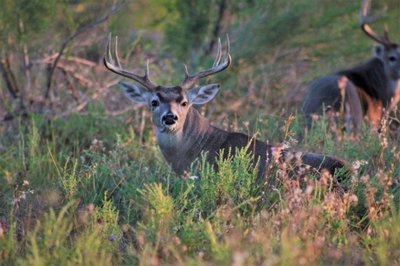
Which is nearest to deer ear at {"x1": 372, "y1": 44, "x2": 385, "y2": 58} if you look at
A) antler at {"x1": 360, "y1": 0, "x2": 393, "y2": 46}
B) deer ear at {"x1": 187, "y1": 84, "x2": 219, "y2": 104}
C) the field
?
antler at {"x1": 360, "y1": 0, "x2": 393, "y2": 46}

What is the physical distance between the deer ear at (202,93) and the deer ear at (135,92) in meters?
0.45

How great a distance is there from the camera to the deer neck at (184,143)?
307 inches

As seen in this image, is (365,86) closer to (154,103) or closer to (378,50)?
(378,50)

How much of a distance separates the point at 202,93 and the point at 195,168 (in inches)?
36.7

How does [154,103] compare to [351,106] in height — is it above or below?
above

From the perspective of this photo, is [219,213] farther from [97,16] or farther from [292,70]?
[292,70]

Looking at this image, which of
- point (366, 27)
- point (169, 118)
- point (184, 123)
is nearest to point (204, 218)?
point (169, 118)

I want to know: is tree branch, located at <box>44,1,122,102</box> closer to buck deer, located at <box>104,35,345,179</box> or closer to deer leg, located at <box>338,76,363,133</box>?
buck deer, located at <box>104,35,345,179</box>

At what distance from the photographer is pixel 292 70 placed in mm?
11812

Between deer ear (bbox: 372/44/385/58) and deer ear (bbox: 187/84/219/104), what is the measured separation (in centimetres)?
425

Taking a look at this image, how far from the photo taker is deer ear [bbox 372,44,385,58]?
11561 mm

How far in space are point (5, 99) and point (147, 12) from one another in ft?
15.0

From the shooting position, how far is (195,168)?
745 centimetres

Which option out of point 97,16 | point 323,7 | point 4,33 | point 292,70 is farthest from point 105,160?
point 323,7
